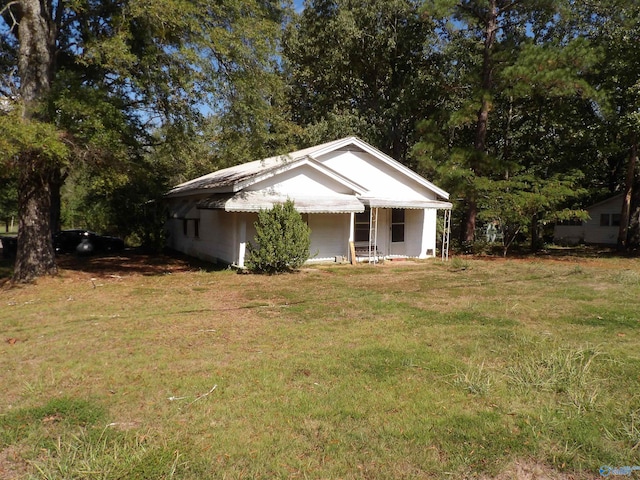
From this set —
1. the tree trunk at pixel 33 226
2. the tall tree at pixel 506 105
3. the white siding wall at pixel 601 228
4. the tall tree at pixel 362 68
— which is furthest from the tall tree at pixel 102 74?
the white siding wall at pixel 601 228

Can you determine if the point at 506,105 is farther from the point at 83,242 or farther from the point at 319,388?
the point at 319,388

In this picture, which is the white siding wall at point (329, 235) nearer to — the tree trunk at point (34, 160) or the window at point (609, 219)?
the tree trunk at point (34, 160)

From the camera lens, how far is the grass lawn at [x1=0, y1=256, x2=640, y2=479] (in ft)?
11.1

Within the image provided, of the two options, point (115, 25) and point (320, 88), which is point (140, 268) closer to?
point (115, 25)


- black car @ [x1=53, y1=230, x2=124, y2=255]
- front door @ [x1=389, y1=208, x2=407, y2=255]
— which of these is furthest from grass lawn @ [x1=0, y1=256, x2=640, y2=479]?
black car @ [x1=53, y1=230, x2=124, y2=255]

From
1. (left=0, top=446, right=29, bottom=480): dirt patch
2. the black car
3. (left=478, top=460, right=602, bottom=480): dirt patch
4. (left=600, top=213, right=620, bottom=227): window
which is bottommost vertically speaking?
(left=0, top=446, right=29, bottom=480): dirt patch

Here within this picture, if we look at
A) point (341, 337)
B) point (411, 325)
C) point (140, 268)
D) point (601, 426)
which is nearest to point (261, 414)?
point (341, 337)

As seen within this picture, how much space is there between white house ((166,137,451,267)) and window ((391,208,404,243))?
0.05m

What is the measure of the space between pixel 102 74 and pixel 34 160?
14.7 ft

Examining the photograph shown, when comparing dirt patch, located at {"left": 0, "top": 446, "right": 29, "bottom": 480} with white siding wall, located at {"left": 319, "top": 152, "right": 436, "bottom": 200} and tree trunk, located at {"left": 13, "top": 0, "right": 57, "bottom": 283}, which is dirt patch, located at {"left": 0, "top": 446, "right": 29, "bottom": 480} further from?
white siding wall, located at {"left": 319, "top": 152, "right": 436, "bottom": 200}

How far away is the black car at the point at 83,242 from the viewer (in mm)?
20375

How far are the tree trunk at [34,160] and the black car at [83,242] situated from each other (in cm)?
854

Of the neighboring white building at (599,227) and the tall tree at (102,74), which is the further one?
the neighboring white building at (599,227)

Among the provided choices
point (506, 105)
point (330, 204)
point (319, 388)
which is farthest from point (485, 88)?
point (319, 388)
